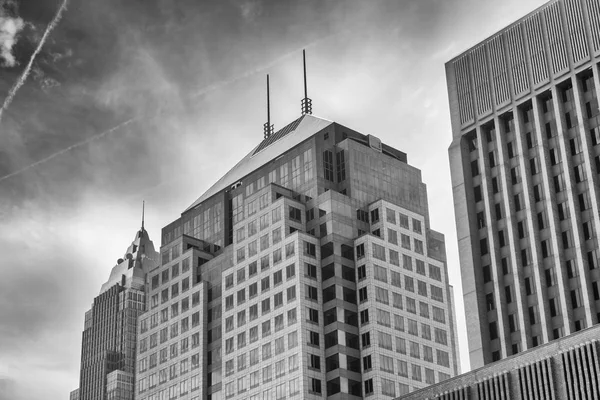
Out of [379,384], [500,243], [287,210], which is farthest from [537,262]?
[287,210]

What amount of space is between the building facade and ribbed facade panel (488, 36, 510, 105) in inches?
2063

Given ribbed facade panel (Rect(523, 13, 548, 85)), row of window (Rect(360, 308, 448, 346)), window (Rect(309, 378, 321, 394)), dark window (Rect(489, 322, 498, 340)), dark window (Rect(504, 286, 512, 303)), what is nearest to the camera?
dark window (Rect(489, 322, 498, 340))

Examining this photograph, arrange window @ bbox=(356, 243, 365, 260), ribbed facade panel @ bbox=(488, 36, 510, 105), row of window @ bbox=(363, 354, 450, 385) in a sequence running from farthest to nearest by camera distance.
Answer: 1. window @ bbox=(356, 243, 365, 260)
2. row of window @ bbox=(363, 354, 450, 385)
3. ribbed facade panel @ bbox=(488, 36, 510, 105)

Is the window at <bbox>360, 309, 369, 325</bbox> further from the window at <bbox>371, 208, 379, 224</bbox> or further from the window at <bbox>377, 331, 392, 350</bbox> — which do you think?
the window at <bbox>371, 208, 379, 224</bbox>

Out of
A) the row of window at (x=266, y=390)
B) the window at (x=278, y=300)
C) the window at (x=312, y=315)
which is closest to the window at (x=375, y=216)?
the window at (x=312, y=315)

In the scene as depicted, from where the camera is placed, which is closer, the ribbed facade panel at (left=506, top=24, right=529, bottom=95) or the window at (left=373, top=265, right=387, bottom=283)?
the ribbed facade panel at (left=506, top=24, right=529, bottom=95)

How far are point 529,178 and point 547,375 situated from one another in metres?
45.5

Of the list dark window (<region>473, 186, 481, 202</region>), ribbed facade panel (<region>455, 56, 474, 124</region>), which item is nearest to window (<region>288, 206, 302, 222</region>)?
ribbed facade panel (<region>455, 56, 474, 124</region>)

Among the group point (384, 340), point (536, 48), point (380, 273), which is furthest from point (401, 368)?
point (536, 48)

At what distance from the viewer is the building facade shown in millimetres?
106938

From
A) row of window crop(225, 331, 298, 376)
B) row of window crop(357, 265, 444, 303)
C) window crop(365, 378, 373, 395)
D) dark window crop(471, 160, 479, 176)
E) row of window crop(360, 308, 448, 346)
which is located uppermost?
dark window crop(471, 160, 479, 176)

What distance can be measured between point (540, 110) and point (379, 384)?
56982 mm

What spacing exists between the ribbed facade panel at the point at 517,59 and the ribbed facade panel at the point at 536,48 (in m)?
1.24

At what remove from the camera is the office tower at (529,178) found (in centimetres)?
14062
